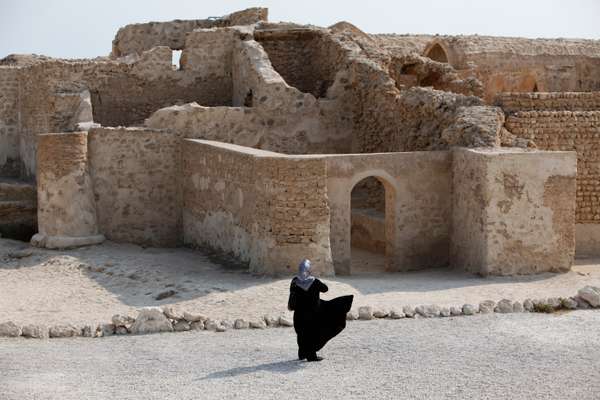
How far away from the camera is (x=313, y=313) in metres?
10.5

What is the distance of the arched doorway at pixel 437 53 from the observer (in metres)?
30.5

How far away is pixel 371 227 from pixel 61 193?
18.5 feet

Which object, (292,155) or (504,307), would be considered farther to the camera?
(292,155)

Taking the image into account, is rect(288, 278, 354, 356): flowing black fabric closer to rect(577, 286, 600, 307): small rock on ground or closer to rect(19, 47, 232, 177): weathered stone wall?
rect(577, 286, 600, 307): small rock on ground

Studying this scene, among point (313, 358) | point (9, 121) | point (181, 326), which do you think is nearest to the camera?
point (313, 358)

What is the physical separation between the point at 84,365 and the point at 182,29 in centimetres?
1572

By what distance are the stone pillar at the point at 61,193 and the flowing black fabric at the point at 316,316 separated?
8173 millimetres

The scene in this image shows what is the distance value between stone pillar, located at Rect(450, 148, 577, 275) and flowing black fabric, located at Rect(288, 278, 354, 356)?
5175 mm

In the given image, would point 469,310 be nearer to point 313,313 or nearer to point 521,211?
point 313,313

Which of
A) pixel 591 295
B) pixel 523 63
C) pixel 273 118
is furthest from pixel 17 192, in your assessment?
pixel 523 63

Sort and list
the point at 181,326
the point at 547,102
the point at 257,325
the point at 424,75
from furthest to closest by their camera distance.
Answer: the point at 424,75, the point at 547,102, the point at 257,325, the point at 181,326

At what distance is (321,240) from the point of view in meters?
14.8

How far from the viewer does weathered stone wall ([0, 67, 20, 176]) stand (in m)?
22.3

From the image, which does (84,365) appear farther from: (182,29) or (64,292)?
(182,29)
